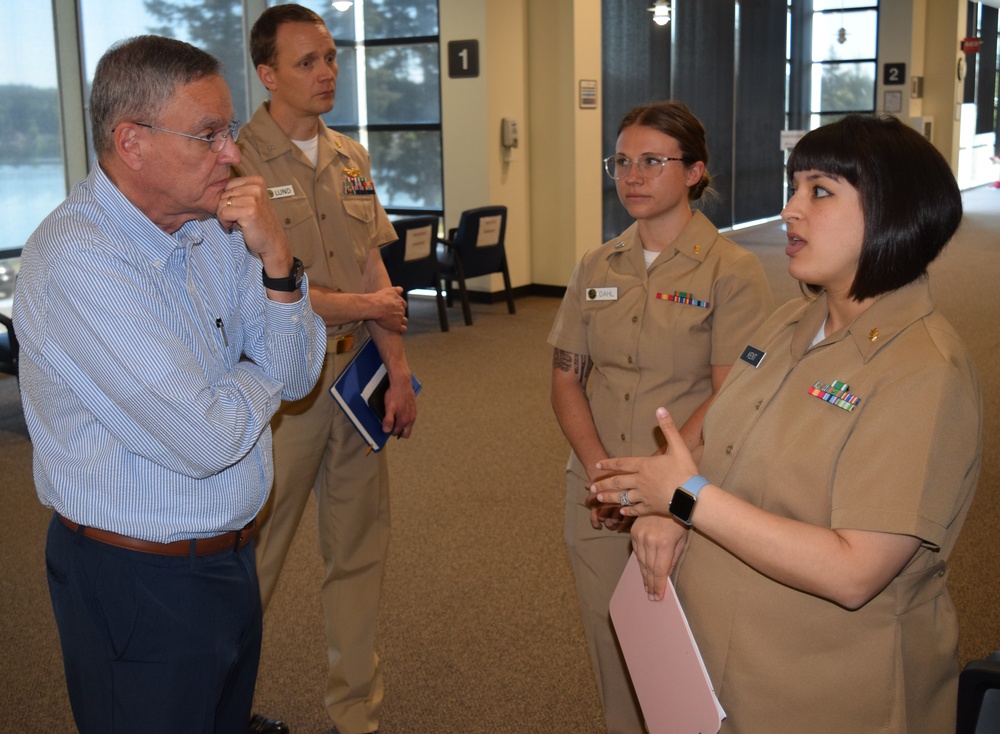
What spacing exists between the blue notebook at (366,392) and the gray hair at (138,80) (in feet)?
3.63

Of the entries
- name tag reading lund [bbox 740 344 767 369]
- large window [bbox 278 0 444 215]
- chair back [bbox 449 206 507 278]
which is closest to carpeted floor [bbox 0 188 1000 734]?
name tag reading lund [bbox 740 344 767 369]

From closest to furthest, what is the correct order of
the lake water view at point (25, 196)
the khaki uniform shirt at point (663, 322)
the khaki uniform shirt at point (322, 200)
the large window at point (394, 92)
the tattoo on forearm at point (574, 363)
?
1. the khaki uniform shirt at point (663, 322)
2. the tattoo on forearm at point (574, 363)
3. the khaki uniform shirt at point (322, 200)
4. the lake water view at point (25, 196)
5. the large window at point (394, 92)

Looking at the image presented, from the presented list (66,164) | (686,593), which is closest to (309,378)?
(686,593)

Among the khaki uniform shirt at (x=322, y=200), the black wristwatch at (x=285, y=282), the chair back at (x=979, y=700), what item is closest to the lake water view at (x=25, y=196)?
the khaki uniform shirt at (x=322, y=200)

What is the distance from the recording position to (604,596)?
244 cm

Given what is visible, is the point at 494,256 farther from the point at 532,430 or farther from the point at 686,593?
the point at 686,593

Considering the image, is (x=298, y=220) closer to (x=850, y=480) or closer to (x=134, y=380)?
(x=134, y=380)

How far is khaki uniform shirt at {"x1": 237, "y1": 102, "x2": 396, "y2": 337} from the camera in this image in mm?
2613

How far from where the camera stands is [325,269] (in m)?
2.70

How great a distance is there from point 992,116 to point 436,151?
57.8ft

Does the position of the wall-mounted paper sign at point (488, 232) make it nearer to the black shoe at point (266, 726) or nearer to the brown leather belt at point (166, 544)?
the black shoe at point (266, 726)

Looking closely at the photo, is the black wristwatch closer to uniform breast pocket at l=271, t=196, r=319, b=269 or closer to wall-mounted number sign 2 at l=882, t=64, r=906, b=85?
uniform breast pocket at l=271, t=196, r=319, b=269

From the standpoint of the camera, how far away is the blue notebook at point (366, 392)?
2590 mm

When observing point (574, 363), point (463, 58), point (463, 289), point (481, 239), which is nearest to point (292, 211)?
point (574, 363)
